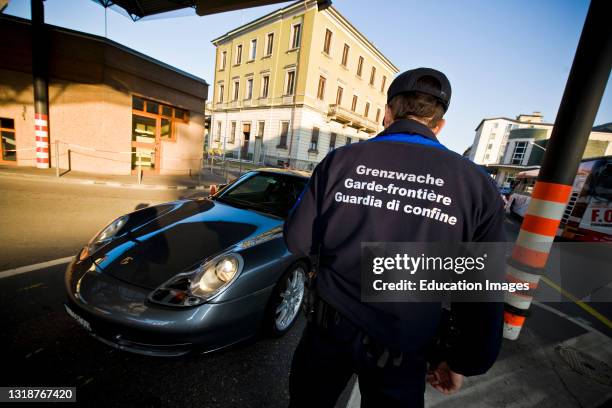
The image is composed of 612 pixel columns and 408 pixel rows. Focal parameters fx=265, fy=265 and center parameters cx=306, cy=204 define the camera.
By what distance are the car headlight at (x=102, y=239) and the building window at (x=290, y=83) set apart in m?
22.4

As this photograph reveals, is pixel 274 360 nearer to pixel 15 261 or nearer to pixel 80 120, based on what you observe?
pixel 15 261

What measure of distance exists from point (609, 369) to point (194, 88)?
45.5 ft

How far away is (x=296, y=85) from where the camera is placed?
2209 cm

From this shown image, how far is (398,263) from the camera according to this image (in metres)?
1.08

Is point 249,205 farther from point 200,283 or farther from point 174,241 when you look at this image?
point 200,283

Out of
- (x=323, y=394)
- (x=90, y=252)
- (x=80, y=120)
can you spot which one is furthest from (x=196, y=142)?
(x=323, y=394)

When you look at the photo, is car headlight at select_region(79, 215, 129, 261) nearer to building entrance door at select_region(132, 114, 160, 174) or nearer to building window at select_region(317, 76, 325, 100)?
building entrance door at select_region(132, 114, 160, 174)

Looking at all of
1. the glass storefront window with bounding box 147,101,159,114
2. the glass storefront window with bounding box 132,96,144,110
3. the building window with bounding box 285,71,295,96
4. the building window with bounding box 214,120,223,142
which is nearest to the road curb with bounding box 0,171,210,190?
the glass storefront window with bounding box 132,96,144,110

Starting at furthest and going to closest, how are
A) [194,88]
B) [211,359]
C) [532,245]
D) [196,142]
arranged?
[196,142] < [194,88] < [532,245] < [211,359]

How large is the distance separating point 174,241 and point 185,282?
21.6 inches

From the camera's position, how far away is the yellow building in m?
21.8

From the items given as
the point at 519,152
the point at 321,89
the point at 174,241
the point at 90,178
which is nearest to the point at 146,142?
the point at 90,178

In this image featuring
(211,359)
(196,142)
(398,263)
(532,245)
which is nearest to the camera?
(398,263)

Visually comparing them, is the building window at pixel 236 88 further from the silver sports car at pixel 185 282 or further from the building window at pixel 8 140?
the silver sports car at pixel 185 282
